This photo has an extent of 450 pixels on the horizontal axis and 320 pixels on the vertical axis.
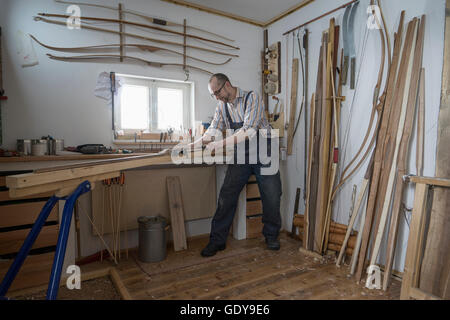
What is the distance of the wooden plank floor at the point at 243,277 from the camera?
1.90 metres

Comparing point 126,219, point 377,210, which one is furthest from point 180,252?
point 377,210

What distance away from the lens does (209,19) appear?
125 inches

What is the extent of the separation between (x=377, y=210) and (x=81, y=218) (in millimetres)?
2466

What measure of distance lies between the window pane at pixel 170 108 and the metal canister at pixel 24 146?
1192 millimetres

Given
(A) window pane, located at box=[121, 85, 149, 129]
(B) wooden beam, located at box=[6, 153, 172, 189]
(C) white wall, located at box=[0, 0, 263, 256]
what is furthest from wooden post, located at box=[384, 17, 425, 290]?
(A) window pane, located at box=[121, 85, 149, 129]

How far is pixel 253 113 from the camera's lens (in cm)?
238

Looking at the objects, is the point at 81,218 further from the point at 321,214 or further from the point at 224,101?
the point at 321,214

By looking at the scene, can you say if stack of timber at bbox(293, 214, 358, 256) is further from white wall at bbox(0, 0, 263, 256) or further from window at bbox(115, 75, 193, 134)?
window at bbox(115, 75, 193, 134)

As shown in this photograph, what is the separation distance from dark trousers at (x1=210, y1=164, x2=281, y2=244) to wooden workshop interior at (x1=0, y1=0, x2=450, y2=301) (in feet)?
0.61

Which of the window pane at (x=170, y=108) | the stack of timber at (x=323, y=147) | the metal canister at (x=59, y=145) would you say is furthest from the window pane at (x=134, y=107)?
the stack of timber at (x=323, y=147)

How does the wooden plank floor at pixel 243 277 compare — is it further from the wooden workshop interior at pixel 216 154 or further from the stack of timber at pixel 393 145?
the stack of timber at pixel 393 145

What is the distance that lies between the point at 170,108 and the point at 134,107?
388 millimetres

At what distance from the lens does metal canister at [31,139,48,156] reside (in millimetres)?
2186

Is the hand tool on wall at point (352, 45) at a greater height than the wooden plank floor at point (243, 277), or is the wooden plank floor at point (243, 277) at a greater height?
the hand tool on wall at point (352, 45)
